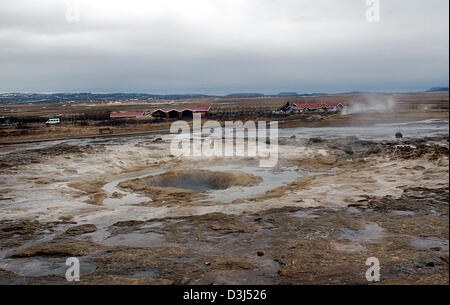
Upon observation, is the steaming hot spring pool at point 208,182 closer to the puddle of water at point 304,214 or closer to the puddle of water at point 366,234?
the puddle of water at point 304,214

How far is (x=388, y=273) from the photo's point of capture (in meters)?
7.44

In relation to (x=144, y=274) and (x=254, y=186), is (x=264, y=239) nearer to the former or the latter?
(x=144, y=274)

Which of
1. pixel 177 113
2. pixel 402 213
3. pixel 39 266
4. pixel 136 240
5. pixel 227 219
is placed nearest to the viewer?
pixel 39 266

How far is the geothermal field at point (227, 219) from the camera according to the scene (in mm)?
8062

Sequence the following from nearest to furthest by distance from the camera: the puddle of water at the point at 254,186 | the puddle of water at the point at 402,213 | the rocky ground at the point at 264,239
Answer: the rocky ground at the point at 264,239
the puddle of water at the point at 402,213
the puddle of water at the point at 254,186

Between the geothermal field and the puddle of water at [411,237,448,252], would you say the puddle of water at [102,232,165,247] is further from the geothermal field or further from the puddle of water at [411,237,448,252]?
the puddle of water at [411,237,448,252]

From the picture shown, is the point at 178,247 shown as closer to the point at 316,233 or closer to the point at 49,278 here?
the point at 49,278

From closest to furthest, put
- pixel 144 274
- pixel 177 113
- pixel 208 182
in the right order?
pixel 144 274, pixel 208 182, pixel 177 113

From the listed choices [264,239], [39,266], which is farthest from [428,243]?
[39,266]

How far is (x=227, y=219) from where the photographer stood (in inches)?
473

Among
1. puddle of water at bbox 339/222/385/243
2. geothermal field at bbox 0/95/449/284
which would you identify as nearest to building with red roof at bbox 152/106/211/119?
geothermal field at bbox 0/95/449/284

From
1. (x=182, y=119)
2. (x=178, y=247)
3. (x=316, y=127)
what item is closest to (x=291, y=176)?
(x=178, y=247)

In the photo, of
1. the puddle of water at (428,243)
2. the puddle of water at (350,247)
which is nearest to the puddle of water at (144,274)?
the puddle of water at (350,247)

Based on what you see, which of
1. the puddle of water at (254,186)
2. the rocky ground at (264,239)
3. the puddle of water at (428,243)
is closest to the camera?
the rocky ground at (264,239)
